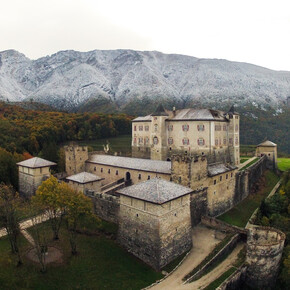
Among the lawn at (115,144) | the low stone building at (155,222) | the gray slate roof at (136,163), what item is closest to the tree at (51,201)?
the low stone building at (155,222)

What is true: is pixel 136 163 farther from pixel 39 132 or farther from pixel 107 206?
pixel 39 132

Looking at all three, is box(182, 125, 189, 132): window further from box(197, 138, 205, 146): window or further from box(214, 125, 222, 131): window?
box(214, 125, 222, 131): window

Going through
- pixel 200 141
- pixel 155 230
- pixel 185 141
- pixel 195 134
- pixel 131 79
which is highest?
pixel 131 79

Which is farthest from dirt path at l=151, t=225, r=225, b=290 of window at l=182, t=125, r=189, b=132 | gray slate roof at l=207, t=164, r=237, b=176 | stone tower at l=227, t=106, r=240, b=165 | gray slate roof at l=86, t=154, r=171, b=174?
stone tower at l=227, t=106, r=240, b=165

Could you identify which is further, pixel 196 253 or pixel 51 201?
pixel 196 253

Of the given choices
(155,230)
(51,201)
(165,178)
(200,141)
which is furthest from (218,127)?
(51,201)

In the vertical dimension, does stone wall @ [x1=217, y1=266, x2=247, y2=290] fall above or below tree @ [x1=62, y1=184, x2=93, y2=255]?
below

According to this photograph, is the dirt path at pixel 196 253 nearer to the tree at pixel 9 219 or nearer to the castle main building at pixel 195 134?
the tree at pixel 9 219
